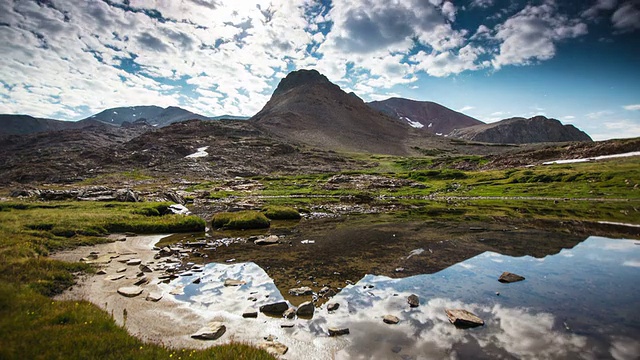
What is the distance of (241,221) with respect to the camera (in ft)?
96.1

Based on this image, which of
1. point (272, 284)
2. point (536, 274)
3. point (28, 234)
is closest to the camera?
point (272, 284)

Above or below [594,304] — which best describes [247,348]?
above

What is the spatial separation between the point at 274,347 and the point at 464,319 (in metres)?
6.29

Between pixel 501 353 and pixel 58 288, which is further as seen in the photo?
pixel 58 288

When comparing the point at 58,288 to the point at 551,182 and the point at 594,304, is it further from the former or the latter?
the point at 551,182

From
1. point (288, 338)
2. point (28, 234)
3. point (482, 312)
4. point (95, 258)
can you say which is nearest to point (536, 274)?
point (482, 312)

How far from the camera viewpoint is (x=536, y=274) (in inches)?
583

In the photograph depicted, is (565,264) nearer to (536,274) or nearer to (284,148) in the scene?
(536,274)

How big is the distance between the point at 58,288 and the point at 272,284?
27.1 feet

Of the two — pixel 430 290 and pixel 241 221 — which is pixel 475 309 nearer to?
pixel 430 290

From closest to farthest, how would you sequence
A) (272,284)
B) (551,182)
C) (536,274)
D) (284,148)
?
1. (272,284)
2. (536,274)
3. (551,182)
4. (284,148)

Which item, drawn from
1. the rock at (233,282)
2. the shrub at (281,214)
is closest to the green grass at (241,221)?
the shrub at (281,214)

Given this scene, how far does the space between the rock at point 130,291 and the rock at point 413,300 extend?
11.1 m

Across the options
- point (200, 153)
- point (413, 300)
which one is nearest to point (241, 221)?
point (413, 300)
